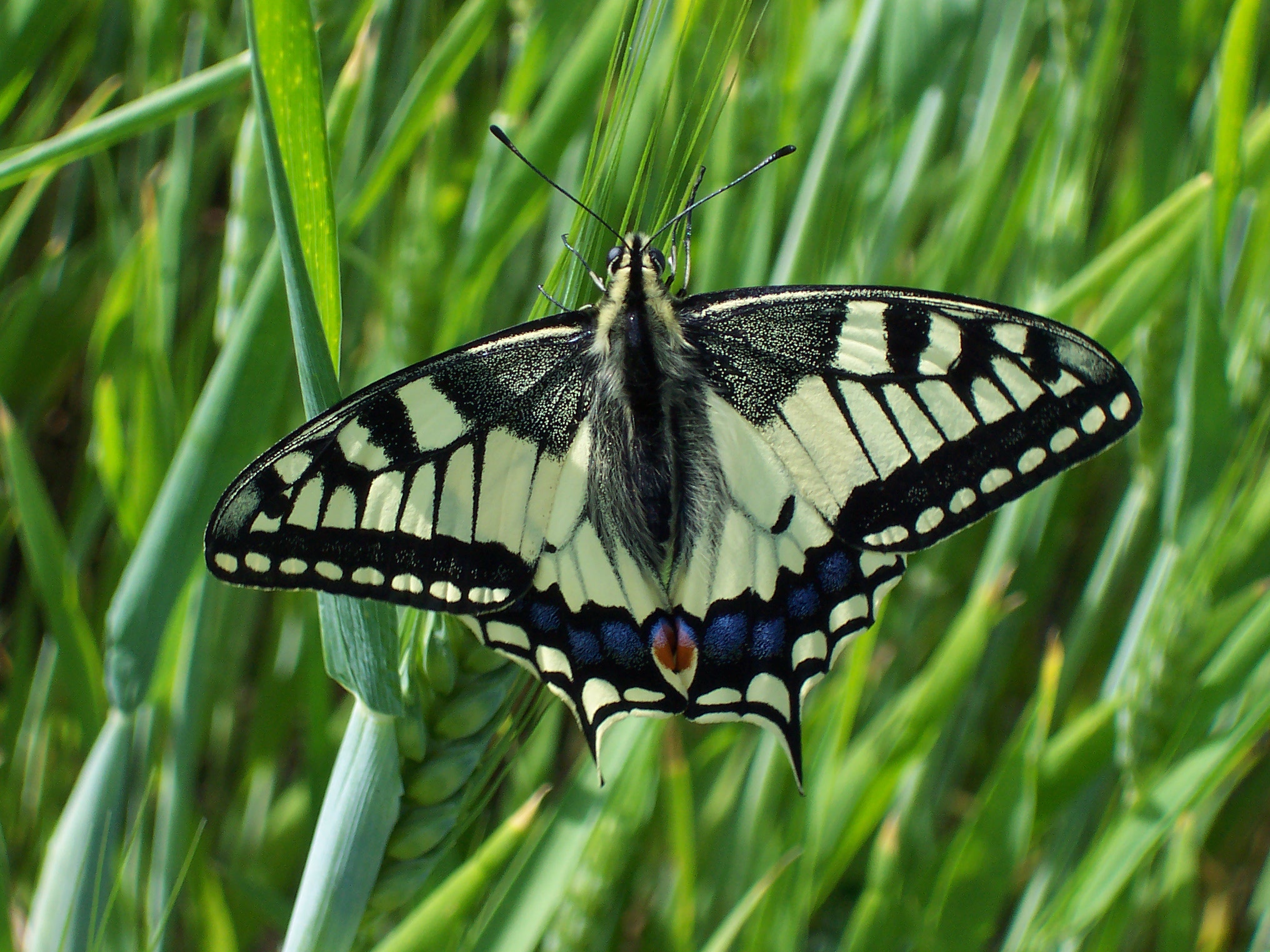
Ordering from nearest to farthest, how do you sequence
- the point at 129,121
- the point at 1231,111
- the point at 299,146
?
the point at 299,146 < the point at 129,121 < the point at 1231,111

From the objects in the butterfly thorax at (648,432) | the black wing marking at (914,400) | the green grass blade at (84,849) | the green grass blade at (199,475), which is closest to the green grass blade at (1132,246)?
the black wing marking at (914,400)

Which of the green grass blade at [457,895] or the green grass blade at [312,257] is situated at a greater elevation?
the green grass blade at [312,257]

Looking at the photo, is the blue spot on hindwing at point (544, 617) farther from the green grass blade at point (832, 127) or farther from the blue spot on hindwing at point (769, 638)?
the green grass blade at point (832, 127)

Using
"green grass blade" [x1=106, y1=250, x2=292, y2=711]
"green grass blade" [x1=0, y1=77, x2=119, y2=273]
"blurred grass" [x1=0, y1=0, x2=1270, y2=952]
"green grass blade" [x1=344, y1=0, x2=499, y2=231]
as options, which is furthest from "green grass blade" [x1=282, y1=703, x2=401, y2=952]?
"green grass blade" [x1=0, y1=77, x2=119, y2=273]

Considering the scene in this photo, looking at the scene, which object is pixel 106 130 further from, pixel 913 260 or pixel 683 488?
pixel 913 260

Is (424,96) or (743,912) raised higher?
(424,96)

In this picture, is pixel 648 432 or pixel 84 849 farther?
pixel 648 432

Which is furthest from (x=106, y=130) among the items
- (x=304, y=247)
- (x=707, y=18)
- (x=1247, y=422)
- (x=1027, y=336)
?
(x=1247, y=422)

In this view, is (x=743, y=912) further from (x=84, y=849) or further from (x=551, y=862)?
(x=84, y=849)

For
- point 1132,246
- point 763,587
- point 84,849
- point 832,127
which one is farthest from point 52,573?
point 1132,246
